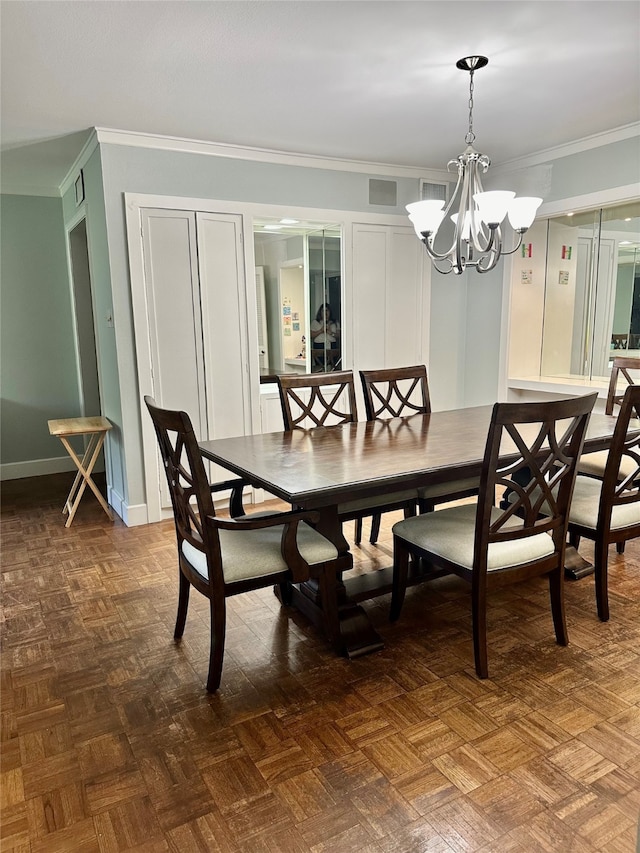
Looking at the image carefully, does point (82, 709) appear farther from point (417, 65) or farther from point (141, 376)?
point (417, 65)

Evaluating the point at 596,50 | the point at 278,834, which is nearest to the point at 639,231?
the point at 596,50

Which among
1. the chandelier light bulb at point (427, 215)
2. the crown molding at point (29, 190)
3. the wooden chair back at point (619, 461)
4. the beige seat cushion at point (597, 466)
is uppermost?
the crown molding at point (29, 190)

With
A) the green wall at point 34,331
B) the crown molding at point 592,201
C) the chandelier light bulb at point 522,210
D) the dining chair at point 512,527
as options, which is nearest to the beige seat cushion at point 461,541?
the dining chair at point 512,527

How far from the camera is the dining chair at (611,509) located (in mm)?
2307

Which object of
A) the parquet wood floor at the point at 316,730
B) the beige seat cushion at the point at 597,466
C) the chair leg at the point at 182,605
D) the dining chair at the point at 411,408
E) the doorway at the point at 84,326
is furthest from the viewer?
the doorway at the point at 84,326

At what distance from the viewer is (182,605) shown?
239cm

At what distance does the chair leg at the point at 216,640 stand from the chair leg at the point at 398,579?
81cm

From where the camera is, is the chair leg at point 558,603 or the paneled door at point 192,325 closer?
the chair leg at point 558,603

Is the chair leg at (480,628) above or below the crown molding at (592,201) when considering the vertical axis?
below

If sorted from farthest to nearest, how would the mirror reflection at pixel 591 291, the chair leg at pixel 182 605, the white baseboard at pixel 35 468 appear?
the white baseboard at pixel 35 468
the mirror reflection at pixel 591 291
the chair leg at pixel 182 605

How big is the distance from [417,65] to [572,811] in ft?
9.54

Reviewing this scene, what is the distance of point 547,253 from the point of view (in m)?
4.62

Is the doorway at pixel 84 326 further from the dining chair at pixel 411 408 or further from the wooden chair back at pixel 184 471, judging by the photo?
the wooden chair back at pixel 184 471

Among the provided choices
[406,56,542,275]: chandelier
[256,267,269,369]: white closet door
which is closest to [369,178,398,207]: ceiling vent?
[256,267,269,369]: white closet door
